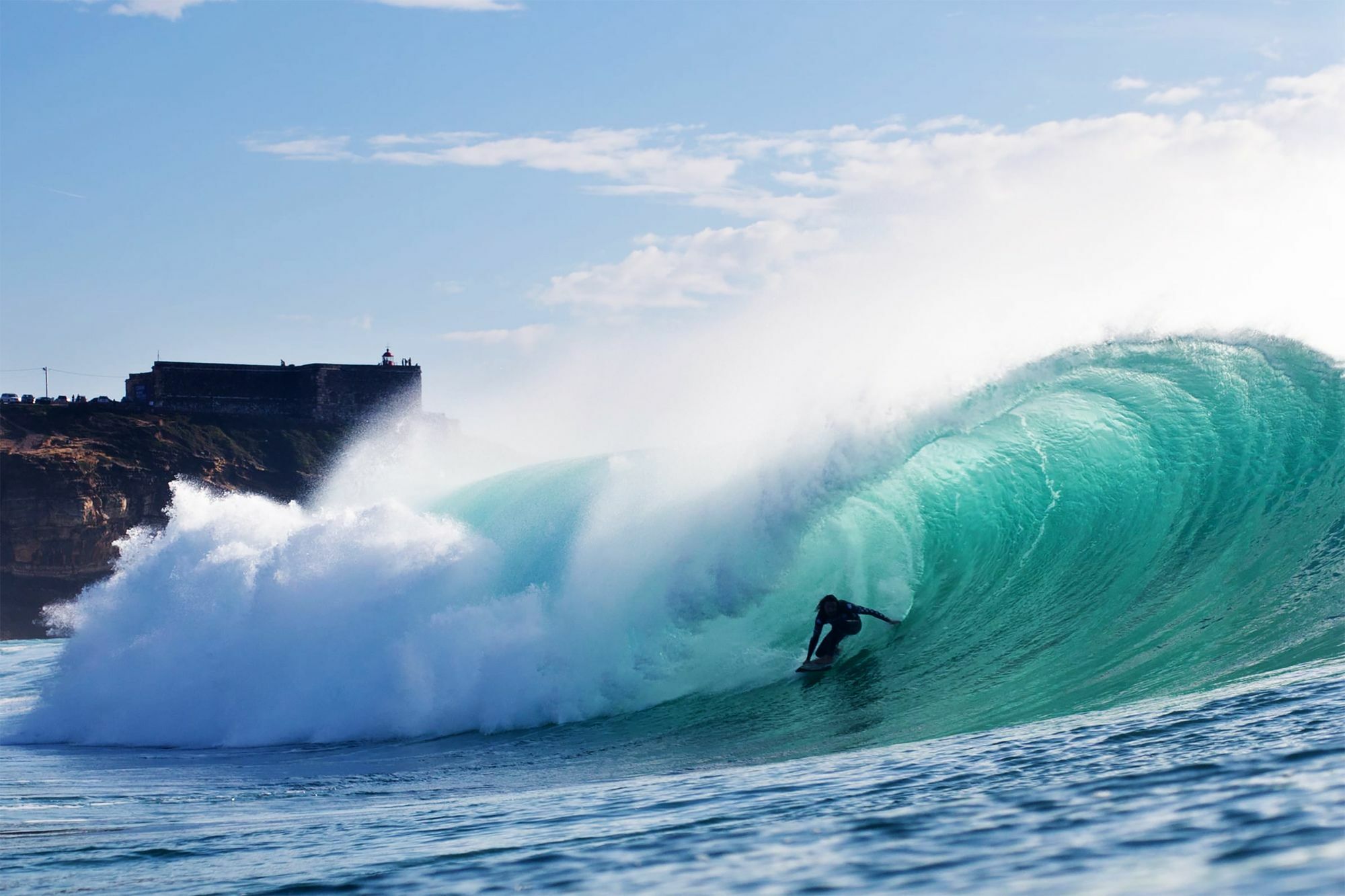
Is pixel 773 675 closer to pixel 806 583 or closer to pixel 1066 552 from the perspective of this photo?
pixel 806 583

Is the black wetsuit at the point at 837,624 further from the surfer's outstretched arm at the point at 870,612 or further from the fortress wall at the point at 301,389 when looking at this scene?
the fortress wall at the point at 301,389

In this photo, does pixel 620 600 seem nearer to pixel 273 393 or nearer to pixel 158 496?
pixel 158 496

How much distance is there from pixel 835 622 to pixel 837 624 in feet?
0.12

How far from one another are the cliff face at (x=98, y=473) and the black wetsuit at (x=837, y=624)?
40.4 m

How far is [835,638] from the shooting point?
33.3 ft

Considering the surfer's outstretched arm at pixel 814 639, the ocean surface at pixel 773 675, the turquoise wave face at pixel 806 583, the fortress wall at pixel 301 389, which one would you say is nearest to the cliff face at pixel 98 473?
the fortress wall at pixel 301 389

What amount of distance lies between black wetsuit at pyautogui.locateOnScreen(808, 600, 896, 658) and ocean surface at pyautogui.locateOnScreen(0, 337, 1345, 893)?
27cm

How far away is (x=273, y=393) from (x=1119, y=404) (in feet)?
167

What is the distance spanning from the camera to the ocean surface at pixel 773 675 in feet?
14.4

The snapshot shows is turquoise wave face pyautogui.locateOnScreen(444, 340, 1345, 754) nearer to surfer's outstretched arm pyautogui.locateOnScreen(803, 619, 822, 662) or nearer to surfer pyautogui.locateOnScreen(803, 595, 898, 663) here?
surfer pyautogui.locateOnScreen(803, 595, 898, 663)

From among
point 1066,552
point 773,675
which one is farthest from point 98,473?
point 1066,552

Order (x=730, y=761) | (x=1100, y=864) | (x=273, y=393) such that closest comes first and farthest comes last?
1. (x=1100, y=864)
2. (x=730, y=761)
3. (x=273, y=393)

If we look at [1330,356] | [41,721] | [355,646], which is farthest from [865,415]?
[41,721]

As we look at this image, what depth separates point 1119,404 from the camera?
1230 cm
